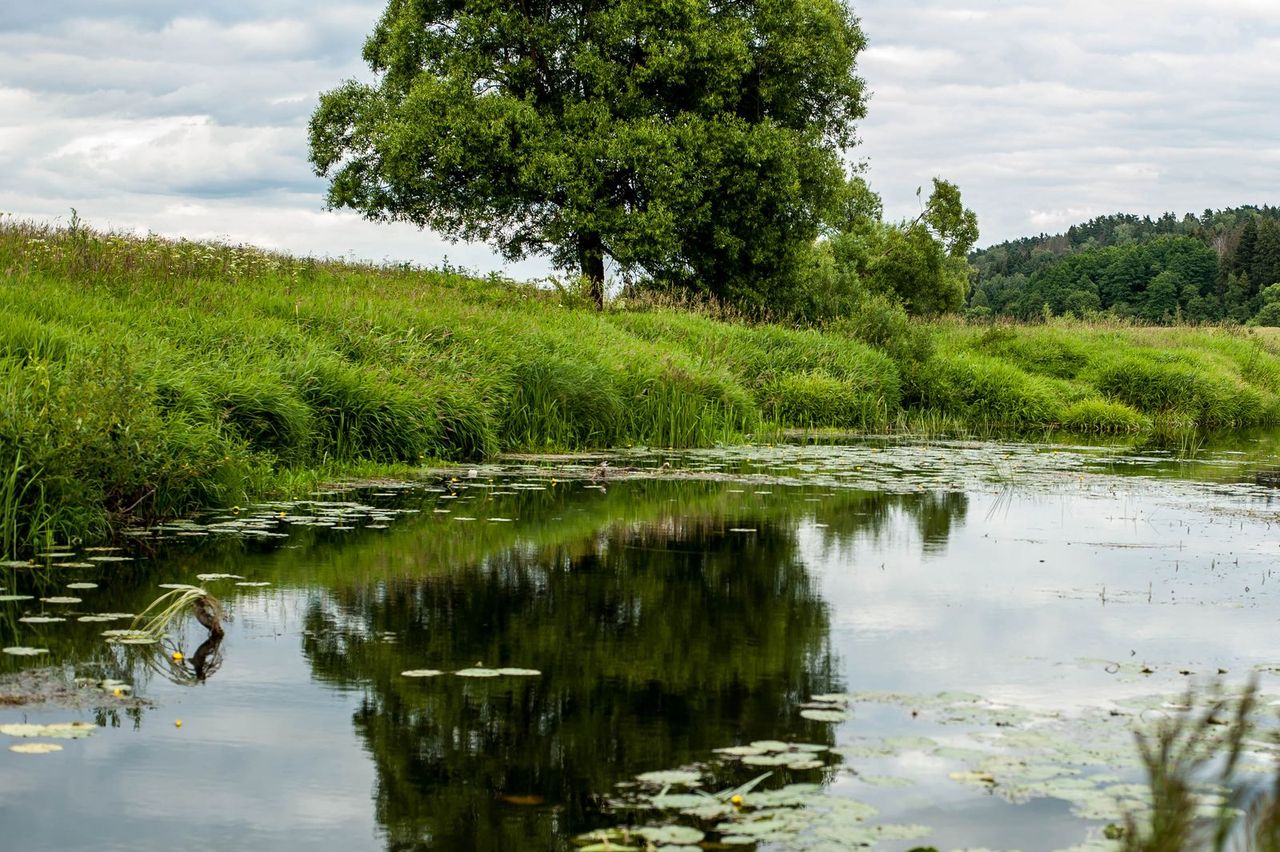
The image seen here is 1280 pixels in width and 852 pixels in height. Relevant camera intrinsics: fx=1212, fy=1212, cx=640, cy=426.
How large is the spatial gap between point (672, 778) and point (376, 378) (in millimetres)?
9851

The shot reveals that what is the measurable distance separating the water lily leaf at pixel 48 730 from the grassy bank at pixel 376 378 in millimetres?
3545

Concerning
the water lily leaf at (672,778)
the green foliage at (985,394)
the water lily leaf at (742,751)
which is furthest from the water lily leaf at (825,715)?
the green foliage at (985,394)

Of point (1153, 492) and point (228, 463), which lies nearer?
point (228, 463)

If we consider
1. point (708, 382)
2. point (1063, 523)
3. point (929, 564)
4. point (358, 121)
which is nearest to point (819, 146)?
point (358, 121)

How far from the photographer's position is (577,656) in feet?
19.7

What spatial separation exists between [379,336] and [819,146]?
63.9ft

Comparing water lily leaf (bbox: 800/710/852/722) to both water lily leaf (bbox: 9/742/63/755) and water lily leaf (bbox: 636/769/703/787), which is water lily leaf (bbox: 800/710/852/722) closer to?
water lily leaf (bbox: 636/769/703/787)

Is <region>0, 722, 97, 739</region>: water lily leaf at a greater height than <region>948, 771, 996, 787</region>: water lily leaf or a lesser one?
greater

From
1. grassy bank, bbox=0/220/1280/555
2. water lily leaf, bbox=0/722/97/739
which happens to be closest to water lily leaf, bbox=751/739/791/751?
water lily leaf, bbox=0/722/97/739

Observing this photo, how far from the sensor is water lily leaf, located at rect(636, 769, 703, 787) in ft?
13.9

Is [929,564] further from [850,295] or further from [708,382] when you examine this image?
[850,295]

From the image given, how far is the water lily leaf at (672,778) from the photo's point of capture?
167 inches

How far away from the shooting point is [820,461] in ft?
51.7

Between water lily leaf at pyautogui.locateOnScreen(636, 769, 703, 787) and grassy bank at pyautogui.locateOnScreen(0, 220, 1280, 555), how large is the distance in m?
5.30
